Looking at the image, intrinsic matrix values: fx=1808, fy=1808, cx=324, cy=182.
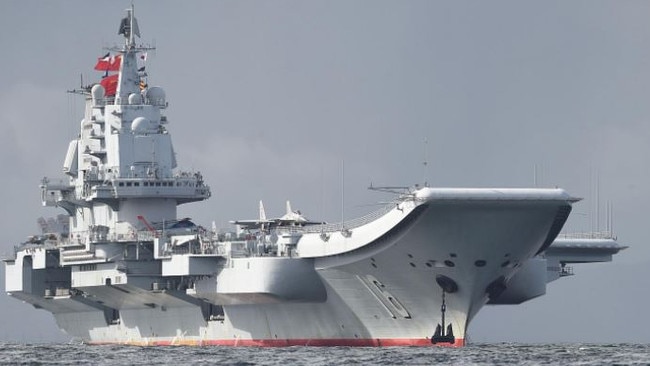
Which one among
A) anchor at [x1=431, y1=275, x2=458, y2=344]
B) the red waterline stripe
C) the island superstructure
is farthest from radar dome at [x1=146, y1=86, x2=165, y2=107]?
anchor at [x1=431, y1=275, x2=458, y2=344]

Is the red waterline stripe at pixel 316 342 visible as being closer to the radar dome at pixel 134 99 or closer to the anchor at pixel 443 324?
the anchor at pixel 443 324

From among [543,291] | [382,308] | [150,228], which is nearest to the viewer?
[382,308]

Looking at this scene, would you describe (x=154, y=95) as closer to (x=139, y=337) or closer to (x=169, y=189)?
(x=169, y=189)

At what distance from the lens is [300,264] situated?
6391 cm

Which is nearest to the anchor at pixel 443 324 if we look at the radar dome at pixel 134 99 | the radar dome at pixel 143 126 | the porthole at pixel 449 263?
Answer: the porthole at pixel 449 263

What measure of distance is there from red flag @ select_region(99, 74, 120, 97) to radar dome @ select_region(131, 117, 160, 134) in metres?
3.21

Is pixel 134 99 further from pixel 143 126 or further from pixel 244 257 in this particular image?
pixel 244 257

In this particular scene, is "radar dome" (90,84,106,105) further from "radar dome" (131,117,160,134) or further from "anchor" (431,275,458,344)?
"anchor" (431,275,458,344)

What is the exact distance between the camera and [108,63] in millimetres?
79938

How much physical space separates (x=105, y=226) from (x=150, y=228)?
1.90m

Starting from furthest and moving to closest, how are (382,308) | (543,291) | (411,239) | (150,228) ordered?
(150,228) → (543,291) → (382,308) → (411,239)

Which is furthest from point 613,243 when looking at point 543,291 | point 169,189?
point 169,189

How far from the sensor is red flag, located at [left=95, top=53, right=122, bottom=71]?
7944cm

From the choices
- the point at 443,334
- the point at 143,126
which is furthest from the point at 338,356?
the point at 143,126
